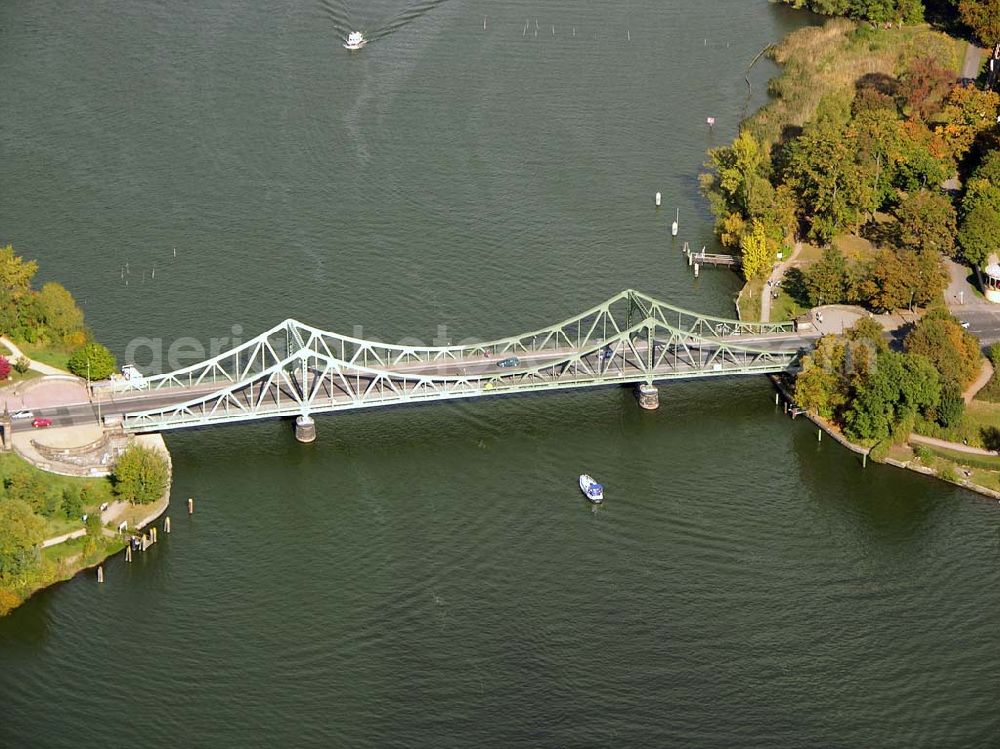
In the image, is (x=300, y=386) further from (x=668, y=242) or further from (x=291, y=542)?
(x=668, y=242)

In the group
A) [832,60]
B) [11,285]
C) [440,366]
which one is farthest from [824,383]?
[832,60]

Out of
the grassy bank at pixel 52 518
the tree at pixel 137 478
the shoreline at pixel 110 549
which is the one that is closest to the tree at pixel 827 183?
the shoreline at pixel 110 549

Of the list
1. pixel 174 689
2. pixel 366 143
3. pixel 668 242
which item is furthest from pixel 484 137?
pixel 174 689

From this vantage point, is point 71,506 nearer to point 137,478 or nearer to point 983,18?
point 137,478

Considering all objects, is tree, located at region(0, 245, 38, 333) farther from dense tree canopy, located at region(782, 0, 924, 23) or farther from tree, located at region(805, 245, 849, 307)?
dense tree canopy, located at region(782, 0, 924, 23)

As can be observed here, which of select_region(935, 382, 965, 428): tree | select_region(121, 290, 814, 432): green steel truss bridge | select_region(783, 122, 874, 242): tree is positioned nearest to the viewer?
select_region(121, 290, 814, 432): green steel truss bridge

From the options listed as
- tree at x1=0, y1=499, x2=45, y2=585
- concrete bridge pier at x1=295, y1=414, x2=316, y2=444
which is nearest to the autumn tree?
concrete bridge pier at x1=295, y1=414, x2=316, y2=444

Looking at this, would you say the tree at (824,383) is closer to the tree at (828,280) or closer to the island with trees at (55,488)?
the tree at (828,280)
